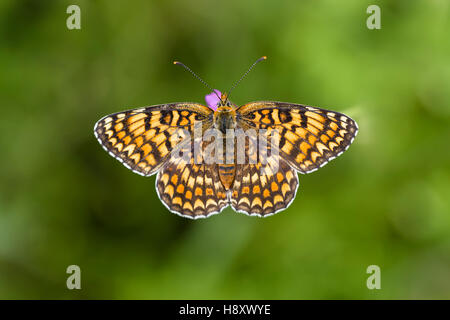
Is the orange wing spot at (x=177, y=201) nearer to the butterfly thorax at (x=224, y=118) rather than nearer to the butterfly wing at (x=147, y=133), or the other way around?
the butterfly wing at (x=147, y=133)

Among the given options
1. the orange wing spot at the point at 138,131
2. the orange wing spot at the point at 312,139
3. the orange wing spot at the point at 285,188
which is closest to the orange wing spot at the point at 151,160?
the orange wing spot at the point at 138,131

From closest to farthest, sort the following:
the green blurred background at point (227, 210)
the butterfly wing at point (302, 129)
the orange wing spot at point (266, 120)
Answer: the butterfly wing at point (302, 129) < the orange wing spot at point (266, 120) < the green blurred background at point (227, 210)

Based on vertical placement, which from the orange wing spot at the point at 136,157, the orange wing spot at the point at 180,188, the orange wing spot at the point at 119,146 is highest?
the orange wing spot at the point at 119,146

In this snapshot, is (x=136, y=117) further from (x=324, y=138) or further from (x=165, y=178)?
(x=324, y=138)

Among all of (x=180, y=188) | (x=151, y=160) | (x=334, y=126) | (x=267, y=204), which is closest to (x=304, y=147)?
(x=334, y=126)

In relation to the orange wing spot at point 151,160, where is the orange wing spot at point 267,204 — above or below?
below

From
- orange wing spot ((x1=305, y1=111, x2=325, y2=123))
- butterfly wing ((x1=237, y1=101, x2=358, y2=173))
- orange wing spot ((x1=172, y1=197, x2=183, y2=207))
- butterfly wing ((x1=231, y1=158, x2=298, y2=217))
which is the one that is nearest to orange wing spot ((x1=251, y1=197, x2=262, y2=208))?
butterfly wing ((x1=231, y1=158, x2=298, y2=217))

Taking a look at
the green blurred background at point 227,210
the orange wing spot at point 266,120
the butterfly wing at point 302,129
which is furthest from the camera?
the green blurred background at point 227,210
